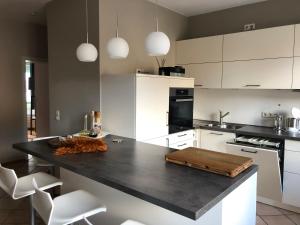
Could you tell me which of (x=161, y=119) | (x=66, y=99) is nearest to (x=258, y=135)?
(x=161, y=119)

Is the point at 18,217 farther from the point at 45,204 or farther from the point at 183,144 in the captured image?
the point at 183,144

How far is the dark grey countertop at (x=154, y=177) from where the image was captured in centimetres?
120

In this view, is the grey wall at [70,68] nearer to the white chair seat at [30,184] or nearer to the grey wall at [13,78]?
the white chair seat at [30,184]

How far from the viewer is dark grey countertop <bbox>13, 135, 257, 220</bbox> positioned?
1197 millimetres

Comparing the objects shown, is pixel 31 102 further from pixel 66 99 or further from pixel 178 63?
pixel 178 63

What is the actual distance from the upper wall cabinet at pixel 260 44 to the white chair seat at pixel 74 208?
266cm

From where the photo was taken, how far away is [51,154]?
6.50ft

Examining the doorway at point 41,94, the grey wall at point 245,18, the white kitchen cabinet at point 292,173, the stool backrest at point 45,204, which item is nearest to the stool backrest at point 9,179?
the stool backrest at point 45,204

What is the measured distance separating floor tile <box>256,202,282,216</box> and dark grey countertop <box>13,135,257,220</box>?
1.58m

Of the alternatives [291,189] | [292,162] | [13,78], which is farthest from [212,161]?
[13,78]

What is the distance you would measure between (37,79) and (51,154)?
3916 millimetres

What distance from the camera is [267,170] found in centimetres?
293

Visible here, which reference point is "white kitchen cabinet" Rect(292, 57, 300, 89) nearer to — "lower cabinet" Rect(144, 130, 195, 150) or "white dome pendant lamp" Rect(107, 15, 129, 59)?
"lower cabinet" Rect(144, 130, 195, 150)

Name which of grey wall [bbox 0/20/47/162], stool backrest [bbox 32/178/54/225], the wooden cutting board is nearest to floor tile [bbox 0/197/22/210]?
grey wall [bbox 0/20/47/162]
